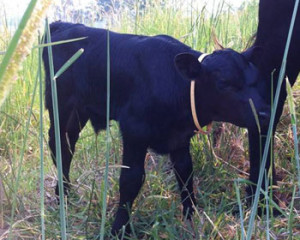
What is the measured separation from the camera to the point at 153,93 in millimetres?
2320

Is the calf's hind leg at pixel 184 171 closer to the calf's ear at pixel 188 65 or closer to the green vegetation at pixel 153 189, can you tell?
the green vegetation at pixel 153 189

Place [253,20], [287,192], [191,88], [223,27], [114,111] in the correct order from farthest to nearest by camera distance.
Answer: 1. [253,20]
2. [223,27]
3. [287,192]
4. [114,111]
5. [191,88]

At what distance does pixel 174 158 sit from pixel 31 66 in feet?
6.32

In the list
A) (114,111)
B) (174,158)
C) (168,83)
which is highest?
(168,83)

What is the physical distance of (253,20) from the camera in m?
4.33

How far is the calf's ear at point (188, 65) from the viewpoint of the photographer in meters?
2.20

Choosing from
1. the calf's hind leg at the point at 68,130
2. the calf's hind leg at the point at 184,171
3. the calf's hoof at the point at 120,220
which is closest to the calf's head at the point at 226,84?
the calf's hind leg at the point at 184,171

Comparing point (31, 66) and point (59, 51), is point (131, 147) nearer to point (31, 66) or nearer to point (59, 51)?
point (59, 51)

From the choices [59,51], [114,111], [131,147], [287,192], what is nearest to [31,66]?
[59,51]

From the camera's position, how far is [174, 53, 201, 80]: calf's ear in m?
2.20

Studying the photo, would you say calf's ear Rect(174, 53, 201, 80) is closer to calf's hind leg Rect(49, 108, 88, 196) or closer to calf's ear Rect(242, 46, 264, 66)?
calf's ear Rect(242, 46, 264, 66)

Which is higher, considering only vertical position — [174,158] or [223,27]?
[223,27]

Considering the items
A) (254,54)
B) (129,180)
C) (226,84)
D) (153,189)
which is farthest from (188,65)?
(153,189)

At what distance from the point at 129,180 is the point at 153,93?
432mm
